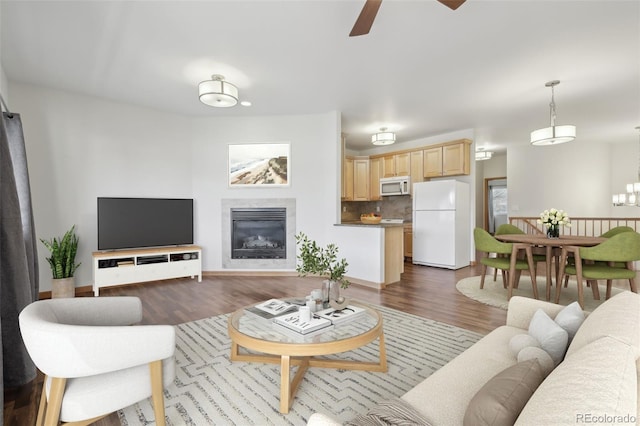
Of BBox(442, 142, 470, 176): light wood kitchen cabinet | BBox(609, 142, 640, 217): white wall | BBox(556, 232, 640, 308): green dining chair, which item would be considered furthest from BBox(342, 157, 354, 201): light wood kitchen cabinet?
BBox(609, 142, 640, 217): white wall

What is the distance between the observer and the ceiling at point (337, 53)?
254cm

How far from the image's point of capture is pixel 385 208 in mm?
7848

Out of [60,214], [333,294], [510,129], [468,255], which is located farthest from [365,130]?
[60,214]

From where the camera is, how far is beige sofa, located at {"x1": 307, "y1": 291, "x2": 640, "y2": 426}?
25.0 inches

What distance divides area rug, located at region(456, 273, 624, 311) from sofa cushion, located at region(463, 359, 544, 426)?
2907 millimetres

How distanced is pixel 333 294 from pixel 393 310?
1420 millimetres

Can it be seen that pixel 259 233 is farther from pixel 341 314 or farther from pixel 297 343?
pixel 297 343

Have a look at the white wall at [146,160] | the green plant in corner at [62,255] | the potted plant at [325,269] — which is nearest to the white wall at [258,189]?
the white wall at [146,160]

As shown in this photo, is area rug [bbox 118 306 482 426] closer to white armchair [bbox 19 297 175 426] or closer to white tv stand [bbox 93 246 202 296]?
white armchair [bbox 19 297 175 426]

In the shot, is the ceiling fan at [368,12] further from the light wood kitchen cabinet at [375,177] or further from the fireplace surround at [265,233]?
the light wood kitchen cabinet at [375,177]

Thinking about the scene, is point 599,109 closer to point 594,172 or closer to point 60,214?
point 594,172

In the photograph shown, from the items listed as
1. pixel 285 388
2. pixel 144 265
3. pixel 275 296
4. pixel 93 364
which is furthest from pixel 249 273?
pixel 93 364

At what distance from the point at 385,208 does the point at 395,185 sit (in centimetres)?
93

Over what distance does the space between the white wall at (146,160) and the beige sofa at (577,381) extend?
383cm
